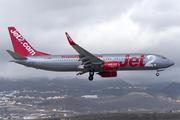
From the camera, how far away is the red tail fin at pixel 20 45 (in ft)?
245

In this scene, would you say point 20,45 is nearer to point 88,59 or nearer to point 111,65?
point 88,59

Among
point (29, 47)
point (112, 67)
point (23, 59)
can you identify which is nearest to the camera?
point (112, 67)

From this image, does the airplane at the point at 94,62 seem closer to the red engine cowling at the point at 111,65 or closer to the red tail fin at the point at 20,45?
the red engine cowling at the point at 111,65

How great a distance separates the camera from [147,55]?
68.8 meters

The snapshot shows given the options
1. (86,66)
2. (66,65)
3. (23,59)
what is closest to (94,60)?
(86,66)

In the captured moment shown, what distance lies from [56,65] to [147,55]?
2425cm

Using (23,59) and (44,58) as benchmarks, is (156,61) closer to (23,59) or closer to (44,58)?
(44,58)

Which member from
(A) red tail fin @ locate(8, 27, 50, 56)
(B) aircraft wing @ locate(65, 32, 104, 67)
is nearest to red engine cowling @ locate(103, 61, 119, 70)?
(B) aircraft wing @ locate(65, 32, 104, 67)

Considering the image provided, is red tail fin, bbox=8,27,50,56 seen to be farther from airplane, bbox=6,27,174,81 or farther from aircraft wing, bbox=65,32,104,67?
aircraft wing, bbox=65,32,104,67

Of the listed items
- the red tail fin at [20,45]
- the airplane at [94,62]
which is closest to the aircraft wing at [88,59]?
the airplane at [94,62]

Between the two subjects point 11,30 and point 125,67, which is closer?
point 125,67

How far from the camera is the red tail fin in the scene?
74688 mm

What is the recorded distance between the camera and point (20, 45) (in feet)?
248

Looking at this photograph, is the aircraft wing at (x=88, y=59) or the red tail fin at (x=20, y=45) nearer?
the aircraft wing at (x=88, y=59)
